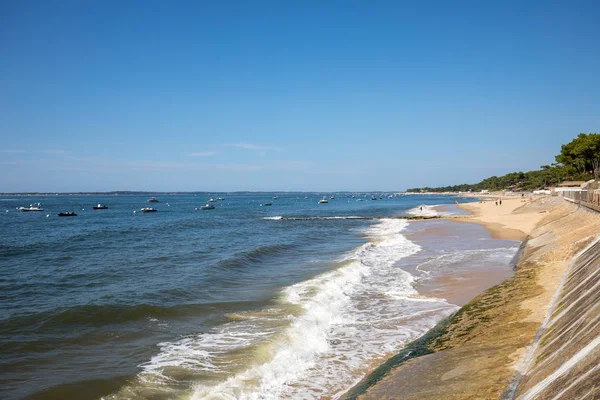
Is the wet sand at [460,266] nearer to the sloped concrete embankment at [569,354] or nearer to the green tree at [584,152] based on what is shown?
the sloped concrete embankment at [569,354]

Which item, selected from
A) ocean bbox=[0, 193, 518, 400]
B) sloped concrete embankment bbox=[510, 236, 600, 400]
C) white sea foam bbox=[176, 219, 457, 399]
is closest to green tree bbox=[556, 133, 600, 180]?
ocean bbox=[0, 193, 518, 400]

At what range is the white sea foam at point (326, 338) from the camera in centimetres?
Answer: 909

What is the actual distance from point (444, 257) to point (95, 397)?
68.9 feet

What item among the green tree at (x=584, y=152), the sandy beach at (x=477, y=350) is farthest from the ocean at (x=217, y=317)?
the green tree at (x=584, y=152)

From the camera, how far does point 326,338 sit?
12.0 metres

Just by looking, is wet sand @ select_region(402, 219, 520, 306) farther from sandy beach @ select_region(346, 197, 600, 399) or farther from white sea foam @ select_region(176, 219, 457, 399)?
sandy beach @ select_region(346, 197, 600, 399)

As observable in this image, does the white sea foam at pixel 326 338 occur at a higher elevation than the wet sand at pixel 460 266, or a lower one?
lower

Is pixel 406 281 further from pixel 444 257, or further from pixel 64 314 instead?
pixel 64 314

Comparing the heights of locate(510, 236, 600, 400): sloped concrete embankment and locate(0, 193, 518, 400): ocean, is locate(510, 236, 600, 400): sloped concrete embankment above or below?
above

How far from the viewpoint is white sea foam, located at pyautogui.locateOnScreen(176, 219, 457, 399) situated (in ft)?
29.8

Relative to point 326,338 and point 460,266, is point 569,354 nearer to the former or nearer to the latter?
point 326,338

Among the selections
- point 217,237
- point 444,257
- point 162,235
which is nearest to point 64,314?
point 444,257

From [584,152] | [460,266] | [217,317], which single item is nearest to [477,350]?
[217,317]

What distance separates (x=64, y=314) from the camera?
1455 cm
